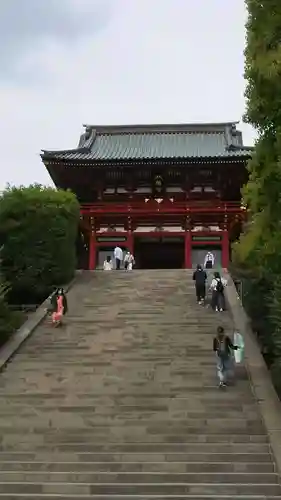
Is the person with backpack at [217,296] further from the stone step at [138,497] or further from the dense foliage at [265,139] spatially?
the stone step at [138,497]

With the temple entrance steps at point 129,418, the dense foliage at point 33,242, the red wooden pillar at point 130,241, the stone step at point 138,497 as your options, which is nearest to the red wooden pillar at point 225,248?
the red wooden pillar at point 130,241

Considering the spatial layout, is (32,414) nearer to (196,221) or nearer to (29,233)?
(29,233)

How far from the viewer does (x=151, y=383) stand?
14.4 meters

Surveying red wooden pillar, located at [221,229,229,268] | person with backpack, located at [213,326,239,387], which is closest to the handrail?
red wooden pillar, located at [221,229,229,268]

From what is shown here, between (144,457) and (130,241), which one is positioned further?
(130,241)

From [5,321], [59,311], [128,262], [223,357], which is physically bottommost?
[223,357]

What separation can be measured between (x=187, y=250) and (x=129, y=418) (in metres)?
19.7

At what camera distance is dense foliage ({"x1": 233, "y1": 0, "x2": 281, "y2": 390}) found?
1115 cm

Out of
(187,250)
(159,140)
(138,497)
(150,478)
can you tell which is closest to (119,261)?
(187,250)

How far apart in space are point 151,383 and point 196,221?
19.0 m

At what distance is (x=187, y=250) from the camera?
1254 inches

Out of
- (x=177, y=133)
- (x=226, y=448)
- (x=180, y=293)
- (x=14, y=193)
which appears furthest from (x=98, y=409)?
(x=177, y=133)

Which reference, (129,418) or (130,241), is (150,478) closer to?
(129,418)

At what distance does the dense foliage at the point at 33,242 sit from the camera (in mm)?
22422
